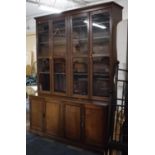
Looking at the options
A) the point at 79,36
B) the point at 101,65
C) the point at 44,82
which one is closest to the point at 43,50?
the point at 44,82

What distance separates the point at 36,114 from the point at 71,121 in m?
0.90

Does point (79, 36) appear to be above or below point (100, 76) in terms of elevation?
above

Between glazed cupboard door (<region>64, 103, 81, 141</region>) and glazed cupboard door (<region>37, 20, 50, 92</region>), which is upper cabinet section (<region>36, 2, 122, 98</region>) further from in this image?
glazed cupboard door (<region>64, 103, 81, 141</region>)

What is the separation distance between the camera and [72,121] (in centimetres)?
348

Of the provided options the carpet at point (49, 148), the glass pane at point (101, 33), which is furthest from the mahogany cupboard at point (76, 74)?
the carpet at point (49, 148)

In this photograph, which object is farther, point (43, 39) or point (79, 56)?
point (43, 39)

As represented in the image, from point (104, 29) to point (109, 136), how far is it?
1.70 meters

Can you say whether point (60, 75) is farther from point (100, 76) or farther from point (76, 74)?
point (100, 76)

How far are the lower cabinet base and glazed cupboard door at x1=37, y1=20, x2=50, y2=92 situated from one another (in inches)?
14.7

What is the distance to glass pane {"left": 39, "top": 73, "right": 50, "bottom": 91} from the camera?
4.16 metres

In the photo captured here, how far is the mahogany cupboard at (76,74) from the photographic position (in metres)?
3.21

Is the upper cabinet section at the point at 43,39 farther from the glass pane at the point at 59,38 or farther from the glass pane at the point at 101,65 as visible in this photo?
the glass pane at the point at 101,65
